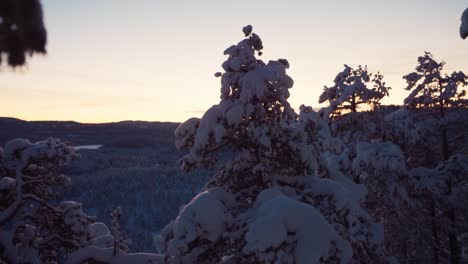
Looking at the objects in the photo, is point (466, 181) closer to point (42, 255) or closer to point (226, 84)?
point (226, 84)

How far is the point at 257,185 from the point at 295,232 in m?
2.35

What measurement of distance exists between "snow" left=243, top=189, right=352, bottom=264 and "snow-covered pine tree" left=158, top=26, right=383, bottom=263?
0.02 meters

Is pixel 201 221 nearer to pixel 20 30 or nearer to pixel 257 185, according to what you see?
pixel 257 185

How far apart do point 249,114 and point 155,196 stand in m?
151

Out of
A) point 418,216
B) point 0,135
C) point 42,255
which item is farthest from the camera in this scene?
point 0,135

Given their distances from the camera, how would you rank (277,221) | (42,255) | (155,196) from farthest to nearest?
(155,196), (42,255), (277,221)

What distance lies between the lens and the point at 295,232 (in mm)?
6930

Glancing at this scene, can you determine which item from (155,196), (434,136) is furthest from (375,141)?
(155,196)

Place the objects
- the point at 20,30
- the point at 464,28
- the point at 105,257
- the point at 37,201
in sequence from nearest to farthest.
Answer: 1. the point at 20,30
2. the point at 464,28
3. the point at 105,257
4. the point at 37,201

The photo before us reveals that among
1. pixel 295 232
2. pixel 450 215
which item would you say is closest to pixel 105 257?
pixel 295 232

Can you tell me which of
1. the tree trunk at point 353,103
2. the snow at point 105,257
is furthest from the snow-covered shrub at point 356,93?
the snow at point 105,257

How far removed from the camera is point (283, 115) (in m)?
8.70

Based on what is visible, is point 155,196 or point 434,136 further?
point 155,196

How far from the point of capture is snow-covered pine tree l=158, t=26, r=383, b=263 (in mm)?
6914
